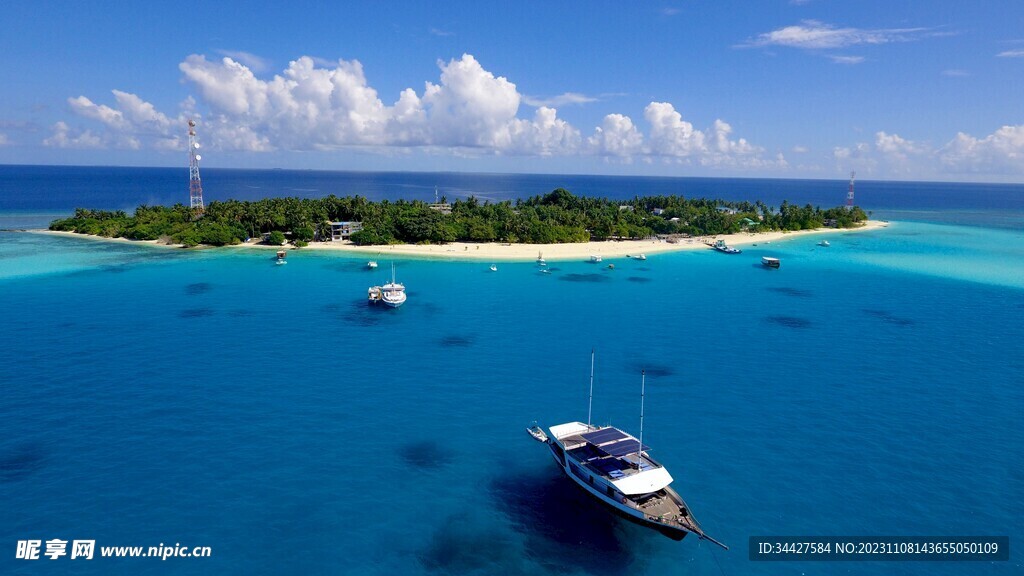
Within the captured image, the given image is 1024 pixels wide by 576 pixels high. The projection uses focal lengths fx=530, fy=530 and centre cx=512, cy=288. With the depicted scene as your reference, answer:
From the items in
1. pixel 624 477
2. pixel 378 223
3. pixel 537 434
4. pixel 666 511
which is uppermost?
pixel 378 223

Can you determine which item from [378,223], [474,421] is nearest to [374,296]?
[474,421]

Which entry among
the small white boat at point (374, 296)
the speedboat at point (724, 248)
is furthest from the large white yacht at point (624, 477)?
the speedboat at point (724, 248)

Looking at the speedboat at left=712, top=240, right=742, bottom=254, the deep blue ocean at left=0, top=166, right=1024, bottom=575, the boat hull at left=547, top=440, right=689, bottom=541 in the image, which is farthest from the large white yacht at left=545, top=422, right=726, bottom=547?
the speedboat at left=712, top=240, right=742, bottom=254

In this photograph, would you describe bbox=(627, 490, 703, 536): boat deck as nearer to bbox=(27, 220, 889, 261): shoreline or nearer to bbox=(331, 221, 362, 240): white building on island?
bbox=(27, 220, 889, 261): shoreline

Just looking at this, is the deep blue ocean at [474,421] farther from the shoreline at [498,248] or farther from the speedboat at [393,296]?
the shoreline at [498,248]

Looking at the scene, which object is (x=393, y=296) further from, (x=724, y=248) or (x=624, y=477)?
(x=724, y=248)

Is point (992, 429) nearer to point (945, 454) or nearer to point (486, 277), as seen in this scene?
point (945, 454)
